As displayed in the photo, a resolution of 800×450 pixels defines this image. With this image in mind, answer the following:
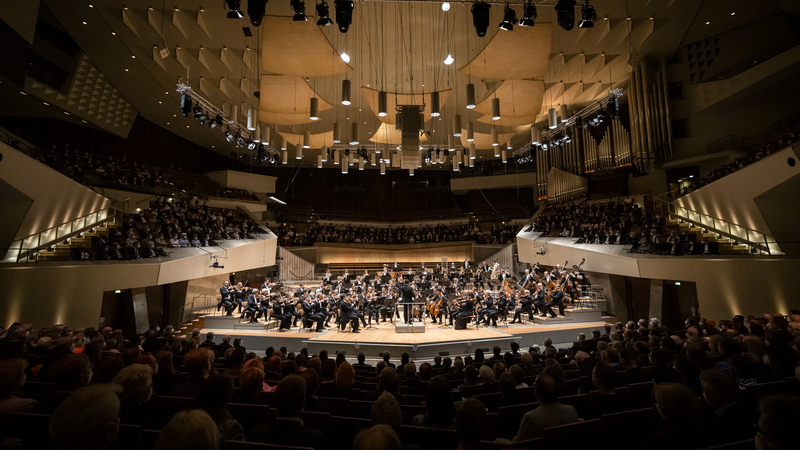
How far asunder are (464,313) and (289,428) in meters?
8.76

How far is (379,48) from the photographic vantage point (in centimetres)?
1195

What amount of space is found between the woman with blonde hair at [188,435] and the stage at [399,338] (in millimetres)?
7231

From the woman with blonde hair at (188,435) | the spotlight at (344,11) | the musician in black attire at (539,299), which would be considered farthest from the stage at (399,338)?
the woman with blonde hair at (188,435)

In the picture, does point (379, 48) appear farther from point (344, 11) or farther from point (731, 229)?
point (731, 229)

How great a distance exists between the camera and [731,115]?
1314 cm

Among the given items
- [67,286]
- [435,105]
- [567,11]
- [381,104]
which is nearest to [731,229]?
[567,11]

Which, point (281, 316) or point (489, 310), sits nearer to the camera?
point (281, 316)

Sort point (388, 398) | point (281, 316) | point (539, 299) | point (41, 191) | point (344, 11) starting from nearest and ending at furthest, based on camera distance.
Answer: point (388, 398) → point (344, 11) → point (41, 191) → point (281, 316) → point (539, 299)

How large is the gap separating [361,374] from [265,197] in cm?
1987

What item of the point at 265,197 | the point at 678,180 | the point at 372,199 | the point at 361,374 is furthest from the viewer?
the point at 372,199

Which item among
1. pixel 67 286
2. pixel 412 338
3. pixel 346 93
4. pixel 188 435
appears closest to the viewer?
pixel 188 435

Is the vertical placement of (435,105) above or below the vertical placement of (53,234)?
above

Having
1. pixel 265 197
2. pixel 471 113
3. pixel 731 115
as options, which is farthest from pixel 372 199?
pixel 731 115

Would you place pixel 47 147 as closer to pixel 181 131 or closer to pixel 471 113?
pixel 181 131
